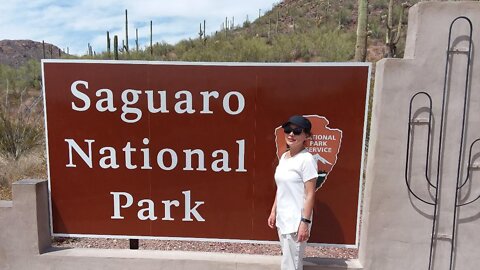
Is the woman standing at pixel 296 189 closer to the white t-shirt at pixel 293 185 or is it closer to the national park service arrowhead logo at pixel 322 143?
the white t-shirt at pixel 293 185

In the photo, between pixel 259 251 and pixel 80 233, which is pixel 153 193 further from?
pixel 259 251

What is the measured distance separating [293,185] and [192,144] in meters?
1.11

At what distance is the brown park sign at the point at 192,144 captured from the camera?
11.0 feet

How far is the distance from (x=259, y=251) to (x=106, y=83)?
8.56ft

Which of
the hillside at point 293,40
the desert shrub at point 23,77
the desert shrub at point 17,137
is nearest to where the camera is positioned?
the desert shrub at point 17,137

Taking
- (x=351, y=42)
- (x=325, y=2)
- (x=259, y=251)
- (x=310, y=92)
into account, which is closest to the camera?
(x=310, y=92)

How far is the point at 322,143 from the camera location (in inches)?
133

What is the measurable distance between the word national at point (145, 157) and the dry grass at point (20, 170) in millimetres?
3513

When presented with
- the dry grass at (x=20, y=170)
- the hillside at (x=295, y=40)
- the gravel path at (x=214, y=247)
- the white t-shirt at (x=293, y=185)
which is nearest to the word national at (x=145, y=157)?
the white t-shirt at (x=293, y=185)

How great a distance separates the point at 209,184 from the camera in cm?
351

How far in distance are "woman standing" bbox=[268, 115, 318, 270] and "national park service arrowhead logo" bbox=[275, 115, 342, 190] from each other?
50 cm

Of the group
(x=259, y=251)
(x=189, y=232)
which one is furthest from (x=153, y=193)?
(x=259, y=251)

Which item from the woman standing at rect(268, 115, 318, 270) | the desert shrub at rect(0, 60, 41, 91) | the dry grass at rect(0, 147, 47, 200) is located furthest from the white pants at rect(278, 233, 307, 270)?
the desert shrub at rect(0, 60, 41, 91)

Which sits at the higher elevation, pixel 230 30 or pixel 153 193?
pixel 230 30
